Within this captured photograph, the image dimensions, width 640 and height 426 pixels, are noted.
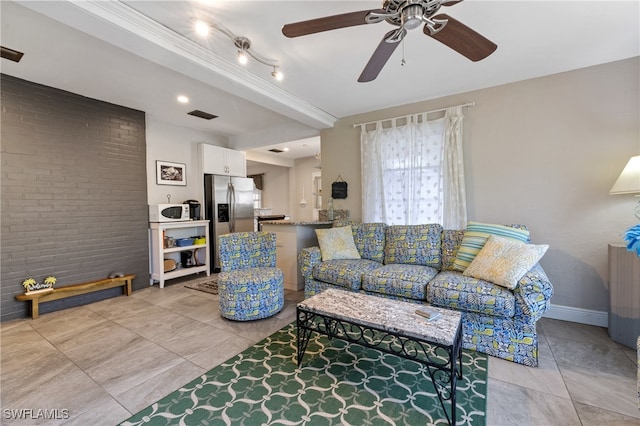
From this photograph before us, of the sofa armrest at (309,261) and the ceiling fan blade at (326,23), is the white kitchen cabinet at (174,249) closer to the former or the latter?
the sofa armrest at (309,261)

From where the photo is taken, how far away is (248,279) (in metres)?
2.79

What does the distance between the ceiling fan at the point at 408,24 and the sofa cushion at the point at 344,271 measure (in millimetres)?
1945

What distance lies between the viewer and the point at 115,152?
3805 millimetres

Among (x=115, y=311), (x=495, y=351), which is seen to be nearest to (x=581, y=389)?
(x=495, y=351)

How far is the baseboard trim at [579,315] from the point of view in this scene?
2.66m

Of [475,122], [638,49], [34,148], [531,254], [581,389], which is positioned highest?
[638,49]

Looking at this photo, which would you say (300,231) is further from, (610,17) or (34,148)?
(610,17)

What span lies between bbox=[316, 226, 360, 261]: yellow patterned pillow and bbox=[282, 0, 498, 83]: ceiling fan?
205cm

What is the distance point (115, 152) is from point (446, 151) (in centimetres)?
448

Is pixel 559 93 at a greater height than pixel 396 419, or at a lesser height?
greater

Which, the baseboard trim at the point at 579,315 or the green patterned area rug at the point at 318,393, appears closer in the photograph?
the green patterned area rug at the point at 318,393

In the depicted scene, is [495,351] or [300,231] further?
[300,231]

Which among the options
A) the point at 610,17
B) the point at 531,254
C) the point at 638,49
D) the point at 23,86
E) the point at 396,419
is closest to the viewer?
the point at 396,419

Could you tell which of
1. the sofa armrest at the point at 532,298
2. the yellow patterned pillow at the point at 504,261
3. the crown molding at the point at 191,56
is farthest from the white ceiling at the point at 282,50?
the sofa armrest at the point at 532,298
